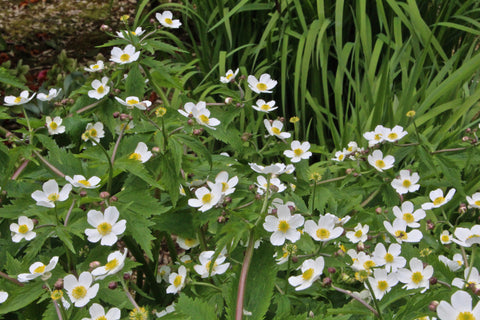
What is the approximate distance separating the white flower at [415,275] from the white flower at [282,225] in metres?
0.21

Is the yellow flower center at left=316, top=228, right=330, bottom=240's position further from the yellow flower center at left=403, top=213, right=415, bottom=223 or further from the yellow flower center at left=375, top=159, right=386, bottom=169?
the yellow flower center at left=375, top=159, right=386, bottom=169

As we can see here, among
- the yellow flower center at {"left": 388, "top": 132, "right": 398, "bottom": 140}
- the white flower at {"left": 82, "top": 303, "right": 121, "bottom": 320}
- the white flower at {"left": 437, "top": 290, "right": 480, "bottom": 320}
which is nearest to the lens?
the white flower at {"left": 437, "top": 290, "right": 480, "bottom": 320}

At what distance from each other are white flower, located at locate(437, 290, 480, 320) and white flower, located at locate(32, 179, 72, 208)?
681mm

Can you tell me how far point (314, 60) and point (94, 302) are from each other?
158 cm

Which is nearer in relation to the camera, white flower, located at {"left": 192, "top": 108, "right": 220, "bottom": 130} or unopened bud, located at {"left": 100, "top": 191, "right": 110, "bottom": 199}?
unopened bud, located at {"left": 100, "top": 191, "right": 110, "bottom": 199}

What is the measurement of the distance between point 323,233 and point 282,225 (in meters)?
0.09

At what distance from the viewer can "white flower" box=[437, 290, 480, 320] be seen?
73 cm

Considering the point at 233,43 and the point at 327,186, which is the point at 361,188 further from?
the point at 233,43

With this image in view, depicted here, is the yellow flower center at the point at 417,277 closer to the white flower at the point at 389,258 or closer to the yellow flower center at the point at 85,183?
the white flower at the point at 389,258

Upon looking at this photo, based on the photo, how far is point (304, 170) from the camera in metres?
1.41

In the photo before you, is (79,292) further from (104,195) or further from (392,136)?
(392,136)

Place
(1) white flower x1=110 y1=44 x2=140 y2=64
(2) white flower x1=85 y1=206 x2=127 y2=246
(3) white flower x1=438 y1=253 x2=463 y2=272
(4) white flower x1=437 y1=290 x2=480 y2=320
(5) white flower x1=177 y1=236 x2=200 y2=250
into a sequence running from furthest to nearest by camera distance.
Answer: (1) white flower x1=110 y1=44 x2=140 y2=64
(5) white flower x1=177 y1=236 x2=200 y2=250
(3) white flower x1=438 y1=253 x2=463 y2=272
(2) white flower x1=85 y1=206 x2=127 y2=246
(4) white flower x1=437 y1=290 x2=480 y2=320

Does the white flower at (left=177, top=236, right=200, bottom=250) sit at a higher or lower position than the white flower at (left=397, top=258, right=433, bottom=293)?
lower

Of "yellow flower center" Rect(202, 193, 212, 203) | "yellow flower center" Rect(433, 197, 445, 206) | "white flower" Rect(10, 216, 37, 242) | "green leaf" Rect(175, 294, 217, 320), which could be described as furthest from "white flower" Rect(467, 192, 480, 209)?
"white flower" Rect(10, 216, 37, 242)
